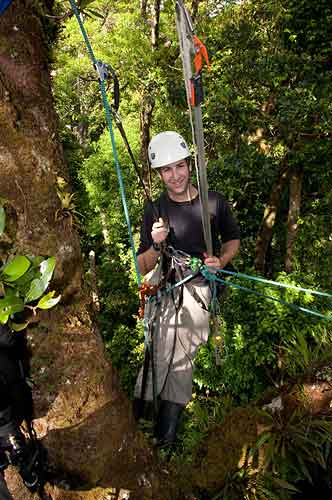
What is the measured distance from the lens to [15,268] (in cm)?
122

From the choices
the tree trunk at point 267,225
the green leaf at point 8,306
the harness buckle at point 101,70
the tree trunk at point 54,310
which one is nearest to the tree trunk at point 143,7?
the tree trunk at point 267,225

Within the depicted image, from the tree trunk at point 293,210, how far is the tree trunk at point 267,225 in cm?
23

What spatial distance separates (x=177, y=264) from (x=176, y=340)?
0.52 metres

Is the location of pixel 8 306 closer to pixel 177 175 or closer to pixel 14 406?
pixel 14 406

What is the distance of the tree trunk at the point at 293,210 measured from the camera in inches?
292

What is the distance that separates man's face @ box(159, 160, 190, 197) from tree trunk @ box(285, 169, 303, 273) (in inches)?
214

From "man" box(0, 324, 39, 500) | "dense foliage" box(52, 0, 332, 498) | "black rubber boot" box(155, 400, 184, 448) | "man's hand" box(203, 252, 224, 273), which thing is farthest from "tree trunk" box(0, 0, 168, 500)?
"dense foliage" box(52, 0, 332, 498)

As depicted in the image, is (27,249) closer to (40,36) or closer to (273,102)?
(40,36)

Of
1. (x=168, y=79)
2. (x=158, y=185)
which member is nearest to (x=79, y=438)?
(x=168, y=79)

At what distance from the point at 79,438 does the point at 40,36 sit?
4.84 feet

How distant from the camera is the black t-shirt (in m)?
2.53

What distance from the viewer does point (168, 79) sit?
7004 mm

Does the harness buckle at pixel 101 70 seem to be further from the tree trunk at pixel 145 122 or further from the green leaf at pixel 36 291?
the tree trunk at pixel 145 122

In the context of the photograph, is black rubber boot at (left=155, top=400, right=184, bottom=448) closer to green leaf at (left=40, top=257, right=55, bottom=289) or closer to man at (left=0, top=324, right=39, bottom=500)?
man at (left=0, top=324, right=39, bottom=500)
